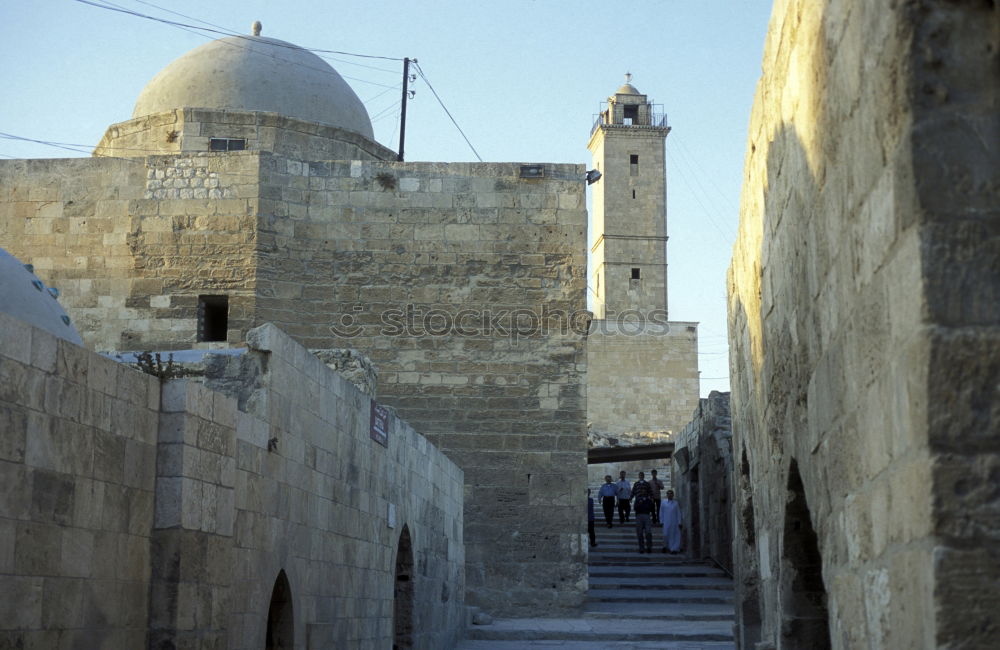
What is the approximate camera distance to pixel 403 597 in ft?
33.8

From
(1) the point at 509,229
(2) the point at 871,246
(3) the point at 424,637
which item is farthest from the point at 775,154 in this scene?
(1) the point at 509,229

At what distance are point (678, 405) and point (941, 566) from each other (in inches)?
1279

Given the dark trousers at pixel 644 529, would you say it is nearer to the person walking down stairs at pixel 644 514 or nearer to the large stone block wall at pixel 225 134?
the person walking down stairs at pixel 644 514

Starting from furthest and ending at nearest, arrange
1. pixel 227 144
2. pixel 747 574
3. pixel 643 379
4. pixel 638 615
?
pixel 643 379 → pixel 227 144 → pixel 638 615 → pixel 747 574

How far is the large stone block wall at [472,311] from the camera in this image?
536 inches

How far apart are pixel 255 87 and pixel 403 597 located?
8.17 metres

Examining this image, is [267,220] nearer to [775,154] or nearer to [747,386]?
[747,386]

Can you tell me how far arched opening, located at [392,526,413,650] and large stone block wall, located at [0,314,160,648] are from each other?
4792 mm

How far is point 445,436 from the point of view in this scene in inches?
542

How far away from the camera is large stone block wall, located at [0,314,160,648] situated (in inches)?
174

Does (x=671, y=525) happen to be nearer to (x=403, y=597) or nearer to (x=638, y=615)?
(x=638, y=615)

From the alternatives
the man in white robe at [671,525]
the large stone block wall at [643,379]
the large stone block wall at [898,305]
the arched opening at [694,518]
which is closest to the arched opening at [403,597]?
the large stone block wall at [898,305]

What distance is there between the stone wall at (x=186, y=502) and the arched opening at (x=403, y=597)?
0.80 meters

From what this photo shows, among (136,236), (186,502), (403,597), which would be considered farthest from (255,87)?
(186,502)
